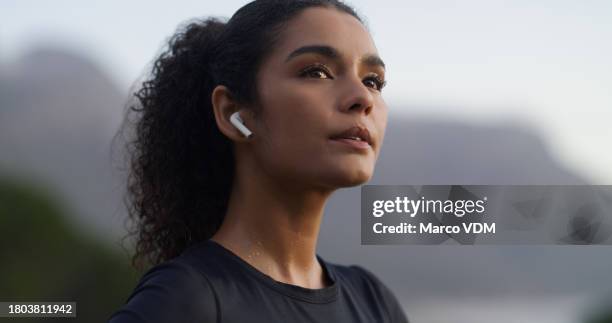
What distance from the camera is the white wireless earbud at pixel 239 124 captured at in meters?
2.03

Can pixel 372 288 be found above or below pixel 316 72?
below

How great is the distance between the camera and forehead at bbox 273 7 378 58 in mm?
2021

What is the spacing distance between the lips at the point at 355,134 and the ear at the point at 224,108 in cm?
29

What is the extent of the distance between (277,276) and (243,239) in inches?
5.1

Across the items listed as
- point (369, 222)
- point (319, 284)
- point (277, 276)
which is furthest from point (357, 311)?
point (369, 222)

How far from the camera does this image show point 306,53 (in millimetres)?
1999

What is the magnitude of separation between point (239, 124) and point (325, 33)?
31 cm

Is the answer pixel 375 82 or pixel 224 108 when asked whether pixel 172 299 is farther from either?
pixel 375 82

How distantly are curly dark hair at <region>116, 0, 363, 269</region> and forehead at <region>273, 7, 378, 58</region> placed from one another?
53 millimetres

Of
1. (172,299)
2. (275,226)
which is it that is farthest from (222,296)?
(275,226)

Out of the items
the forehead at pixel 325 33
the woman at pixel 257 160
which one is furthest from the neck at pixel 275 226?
the forehead at pixel 325 33

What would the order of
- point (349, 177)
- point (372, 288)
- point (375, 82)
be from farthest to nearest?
point (372, 288) < point (375, 82) < point (349, 177)

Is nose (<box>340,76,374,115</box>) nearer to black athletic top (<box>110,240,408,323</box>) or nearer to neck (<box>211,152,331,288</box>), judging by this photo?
neck (<box>211,152,331,288</box>)

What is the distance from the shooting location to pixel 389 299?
235 cm
